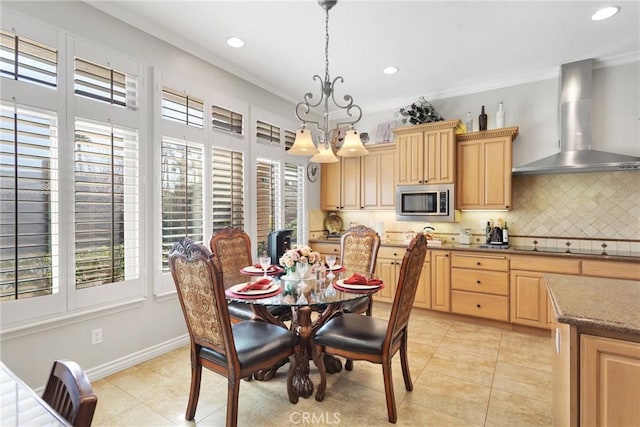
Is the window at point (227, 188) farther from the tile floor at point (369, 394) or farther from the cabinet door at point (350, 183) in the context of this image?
the cabinet door at point (350, 183)

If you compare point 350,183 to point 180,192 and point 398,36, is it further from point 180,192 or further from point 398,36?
point 180,192

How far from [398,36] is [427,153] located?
1.61 m

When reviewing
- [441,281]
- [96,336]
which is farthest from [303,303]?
[441,281]

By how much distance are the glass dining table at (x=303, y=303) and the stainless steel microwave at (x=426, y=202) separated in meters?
2.10

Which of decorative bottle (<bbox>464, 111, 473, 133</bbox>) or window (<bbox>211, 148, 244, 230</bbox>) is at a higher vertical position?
decorative bottle (<bbox>464, 111, 473, 133</bbox>)

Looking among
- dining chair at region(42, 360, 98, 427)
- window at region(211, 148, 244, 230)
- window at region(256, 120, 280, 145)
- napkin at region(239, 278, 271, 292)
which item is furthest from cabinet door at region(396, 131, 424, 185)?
dining chair at region(42, 360, 98, 427)

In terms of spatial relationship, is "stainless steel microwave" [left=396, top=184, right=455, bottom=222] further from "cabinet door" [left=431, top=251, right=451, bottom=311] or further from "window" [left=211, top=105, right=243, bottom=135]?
"window" [left=211, top=105, right=243, bottom=135]

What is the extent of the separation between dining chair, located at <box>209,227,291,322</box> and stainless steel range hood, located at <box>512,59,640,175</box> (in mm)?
3078

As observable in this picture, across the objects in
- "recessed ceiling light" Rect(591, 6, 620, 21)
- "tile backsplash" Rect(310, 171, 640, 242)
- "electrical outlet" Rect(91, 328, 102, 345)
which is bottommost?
"electrical outlet" Rect(91, 328, 102, 345)

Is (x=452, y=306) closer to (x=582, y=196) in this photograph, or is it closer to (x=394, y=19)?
(x=582, y=196)

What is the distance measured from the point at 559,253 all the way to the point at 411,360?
1.91 metres

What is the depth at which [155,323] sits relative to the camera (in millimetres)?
2822

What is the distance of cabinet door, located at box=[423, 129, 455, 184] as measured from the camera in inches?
153

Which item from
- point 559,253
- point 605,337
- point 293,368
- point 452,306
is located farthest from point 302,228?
point 605,337
